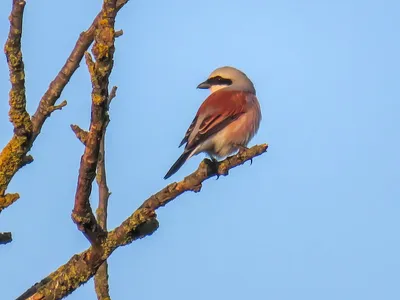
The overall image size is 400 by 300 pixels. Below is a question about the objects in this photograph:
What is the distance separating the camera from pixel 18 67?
266 cm

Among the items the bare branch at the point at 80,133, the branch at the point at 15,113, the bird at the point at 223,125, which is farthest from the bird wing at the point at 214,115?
the bare branch at the point at 80,133

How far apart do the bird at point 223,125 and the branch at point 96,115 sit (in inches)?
119

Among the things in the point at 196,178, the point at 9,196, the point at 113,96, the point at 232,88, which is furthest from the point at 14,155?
the point at 232,88

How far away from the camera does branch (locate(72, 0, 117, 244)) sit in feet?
7.75

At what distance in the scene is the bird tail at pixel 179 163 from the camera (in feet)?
18.5

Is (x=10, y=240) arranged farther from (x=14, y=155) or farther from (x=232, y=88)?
(x=232, y=88)

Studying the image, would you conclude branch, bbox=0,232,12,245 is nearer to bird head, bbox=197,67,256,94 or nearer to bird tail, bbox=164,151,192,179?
bird tail, bbox=164,151,192,179

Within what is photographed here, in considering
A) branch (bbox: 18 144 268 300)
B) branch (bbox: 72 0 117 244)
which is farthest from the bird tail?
branch (bbox: 72 0 117 244)

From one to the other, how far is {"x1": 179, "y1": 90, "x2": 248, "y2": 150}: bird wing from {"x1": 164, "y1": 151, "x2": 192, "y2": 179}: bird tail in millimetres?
99

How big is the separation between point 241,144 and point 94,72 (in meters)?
4.13

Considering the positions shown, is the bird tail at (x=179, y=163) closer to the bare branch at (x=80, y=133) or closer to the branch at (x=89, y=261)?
the branch at (x=89, y=261)

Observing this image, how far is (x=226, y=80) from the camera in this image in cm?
752

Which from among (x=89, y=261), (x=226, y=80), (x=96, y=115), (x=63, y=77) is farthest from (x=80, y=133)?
(x=226, y=80)

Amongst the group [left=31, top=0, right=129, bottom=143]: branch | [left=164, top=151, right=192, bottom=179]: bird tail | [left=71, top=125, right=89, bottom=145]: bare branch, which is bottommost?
[left=71, top=125, right=89, bottom=145]: bare branch
